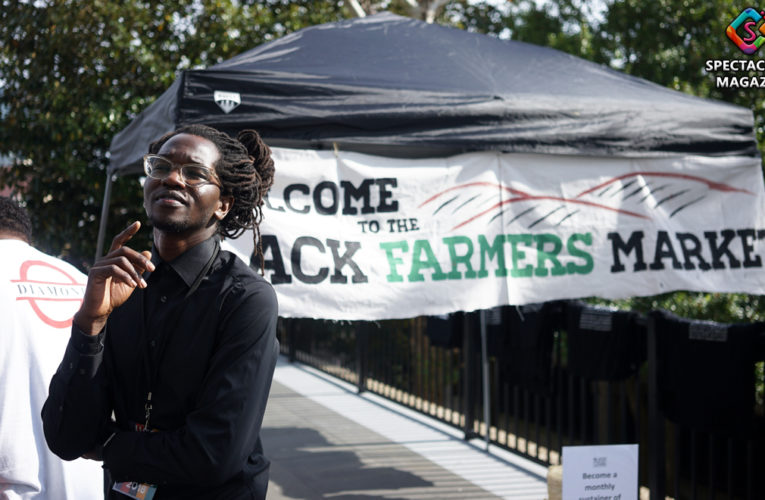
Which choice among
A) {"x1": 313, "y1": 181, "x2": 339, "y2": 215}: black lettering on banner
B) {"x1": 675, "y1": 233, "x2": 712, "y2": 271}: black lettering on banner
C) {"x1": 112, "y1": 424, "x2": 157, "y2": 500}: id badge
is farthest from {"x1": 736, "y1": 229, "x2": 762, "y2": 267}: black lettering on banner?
{"x1": 112, "y1": 424, "x2": 157, "y2": 500}: id badge

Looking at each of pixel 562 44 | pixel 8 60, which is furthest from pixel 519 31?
pixel 8 60

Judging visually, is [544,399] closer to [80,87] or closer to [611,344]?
[611,344]

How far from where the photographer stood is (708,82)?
534 inches

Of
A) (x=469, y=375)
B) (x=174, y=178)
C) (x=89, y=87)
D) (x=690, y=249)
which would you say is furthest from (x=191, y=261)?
(x=89, y=87)

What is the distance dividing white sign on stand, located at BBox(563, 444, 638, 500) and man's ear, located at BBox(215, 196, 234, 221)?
1.92m

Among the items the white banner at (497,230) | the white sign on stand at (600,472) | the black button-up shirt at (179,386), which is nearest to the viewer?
the black button-up shirt at (179,386)

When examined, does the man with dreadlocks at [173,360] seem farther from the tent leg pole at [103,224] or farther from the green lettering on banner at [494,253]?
the tent leg pole at [103,224]

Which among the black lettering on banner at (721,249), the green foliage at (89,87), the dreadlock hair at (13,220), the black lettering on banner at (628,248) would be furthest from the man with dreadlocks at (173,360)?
the green foliage at (89,87)

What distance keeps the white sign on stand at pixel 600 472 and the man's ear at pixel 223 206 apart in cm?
192

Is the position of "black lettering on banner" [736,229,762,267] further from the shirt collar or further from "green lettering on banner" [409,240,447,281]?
the shirt collar

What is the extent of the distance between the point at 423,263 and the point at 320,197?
656mm

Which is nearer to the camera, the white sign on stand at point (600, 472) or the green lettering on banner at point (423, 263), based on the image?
the white sign on stand at point (600, 472)

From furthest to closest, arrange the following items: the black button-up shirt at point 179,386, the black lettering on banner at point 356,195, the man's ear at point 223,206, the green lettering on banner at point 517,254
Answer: the green lettering on banner at point 517,254
the black lettering on banner at point 356,195
the man's ear at point 223,206
the black button-up shirt at point 179,386

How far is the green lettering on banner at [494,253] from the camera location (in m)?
4.32
